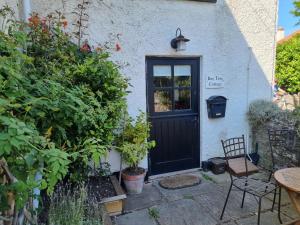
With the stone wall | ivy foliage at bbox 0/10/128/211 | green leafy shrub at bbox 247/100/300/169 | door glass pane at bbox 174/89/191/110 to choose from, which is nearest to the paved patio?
ivy foliage at bbox 0/10/128/211

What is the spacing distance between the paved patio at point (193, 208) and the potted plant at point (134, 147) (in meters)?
0.22

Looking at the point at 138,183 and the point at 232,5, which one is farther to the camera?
the point at 232,5

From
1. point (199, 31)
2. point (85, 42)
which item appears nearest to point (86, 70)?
point (85, 42)

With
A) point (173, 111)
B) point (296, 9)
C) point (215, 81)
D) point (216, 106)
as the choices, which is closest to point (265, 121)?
point (216, 106)

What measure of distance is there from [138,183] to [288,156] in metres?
2.63

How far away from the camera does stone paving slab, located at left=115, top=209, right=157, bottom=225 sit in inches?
119

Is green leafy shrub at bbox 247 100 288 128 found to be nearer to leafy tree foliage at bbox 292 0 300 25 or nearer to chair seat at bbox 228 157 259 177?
chair seat at bbox 228 157 259 177

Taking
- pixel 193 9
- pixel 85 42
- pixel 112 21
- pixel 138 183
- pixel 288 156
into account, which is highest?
pixel 193 9

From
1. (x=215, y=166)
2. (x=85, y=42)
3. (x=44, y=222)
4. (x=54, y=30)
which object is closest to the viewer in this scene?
(x=44, y=222)

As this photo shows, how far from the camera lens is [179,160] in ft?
14.9

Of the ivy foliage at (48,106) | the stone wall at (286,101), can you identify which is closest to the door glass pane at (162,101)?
the ivy foliage at (48,106)

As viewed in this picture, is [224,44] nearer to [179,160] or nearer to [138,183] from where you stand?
[179,160]

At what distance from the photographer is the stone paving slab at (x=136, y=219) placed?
9.95ft

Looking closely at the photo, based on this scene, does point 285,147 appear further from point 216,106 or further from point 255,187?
point 216,106
